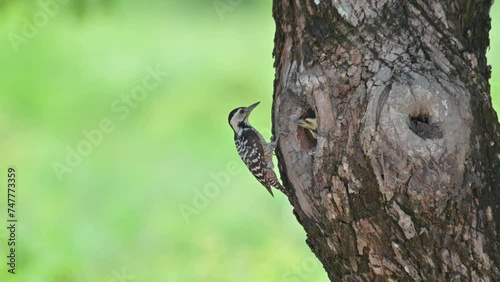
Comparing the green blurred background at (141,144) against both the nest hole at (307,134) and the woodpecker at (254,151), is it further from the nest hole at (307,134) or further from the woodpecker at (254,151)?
the nest hole at (307,134)

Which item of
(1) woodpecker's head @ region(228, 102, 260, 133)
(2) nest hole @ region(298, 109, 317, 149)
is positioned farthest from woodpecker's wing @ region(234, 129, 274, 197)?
(2) nest hole @ region(298, 109, 317, 149)

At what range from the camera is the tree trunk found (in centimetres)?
331

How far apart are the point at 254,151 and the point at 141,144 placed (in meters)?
2.74

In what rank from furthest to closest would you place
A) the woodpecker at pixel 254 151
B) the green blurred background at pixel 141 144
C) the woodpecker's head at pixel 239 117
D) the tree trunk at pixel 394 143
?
the green blurred background at pixel 141 144
the woodpecker's head at pixel 239 117
the woodpecker at pixel 254 151
the tree trunk at pixel 394 143

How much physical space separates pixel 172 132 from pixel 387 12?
4549 mm

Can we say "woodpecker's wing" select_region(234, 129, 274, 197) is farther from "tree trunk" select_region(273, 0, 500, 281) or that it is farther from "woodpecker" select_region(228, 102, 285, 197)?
"tree trunk" select_region(273, 0, 500, 281)

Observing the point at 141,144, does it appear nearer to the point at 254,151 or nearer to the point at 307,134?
the point at 254,151

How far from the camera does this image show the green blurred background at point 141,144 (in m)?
6.68

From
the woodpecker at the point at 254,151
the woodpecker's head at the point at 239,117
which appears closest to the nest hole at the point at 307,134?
the woodpecker at the point at 254,151

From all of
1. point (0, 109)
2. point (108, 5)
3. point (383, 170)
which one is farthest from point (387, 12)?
point (0, 109)

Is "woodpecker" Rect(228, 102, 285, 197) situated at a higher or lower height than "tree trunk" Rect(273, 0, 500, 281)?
higher

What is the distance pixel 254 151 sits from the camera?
518cm

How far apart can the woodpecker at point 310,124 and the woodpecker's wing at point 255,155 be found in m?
1.37

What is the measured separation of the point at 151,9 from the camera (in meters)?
9.65
